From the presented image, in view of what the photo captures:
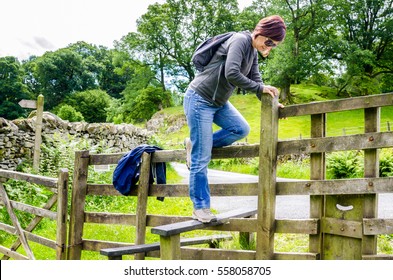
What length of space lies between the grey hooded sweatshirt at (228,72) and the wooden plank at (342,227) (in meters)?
1.14

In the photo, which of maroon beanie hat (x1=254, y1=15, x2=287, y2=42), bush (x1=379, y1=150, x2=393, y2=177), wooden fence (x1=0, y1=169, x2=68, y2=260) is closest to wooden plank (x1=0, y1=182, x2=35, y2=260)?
wooden fence (x1=0, y1=169, x2=68, y2=260)

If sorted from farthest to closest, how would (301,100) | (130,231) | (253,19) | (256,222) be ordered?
(253,19) → (301,100) → (130,231) → (256,222)

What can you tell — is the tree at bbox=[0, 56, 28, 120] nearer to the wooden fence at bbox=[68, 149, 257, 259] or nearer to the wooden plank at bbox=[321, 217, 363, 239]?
the wooden fence at bbox=[68, 149, 257, 259]

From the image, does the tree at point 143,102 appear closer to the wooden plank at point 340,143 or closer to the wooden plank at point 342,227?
the wooden plank at point 340,143

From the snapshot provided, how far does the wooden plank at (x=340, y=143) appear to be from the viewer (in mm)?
3000

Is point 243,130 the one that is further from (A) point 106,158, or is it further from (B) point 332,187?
(A) point 106,158

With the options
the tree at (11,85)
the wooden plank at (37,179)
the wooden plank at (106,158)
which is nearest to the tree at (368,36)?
the tree at (11,85)

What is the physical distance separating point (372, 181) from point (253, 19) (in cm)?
3855

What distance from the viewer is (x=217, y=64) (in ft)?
11.5

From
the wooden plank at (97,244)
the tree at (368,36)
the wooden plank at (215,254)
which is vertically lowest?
the wooden plank at (97,244)

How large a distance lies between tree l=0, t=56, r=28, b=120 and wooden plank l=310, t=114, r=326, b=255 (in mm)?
38285

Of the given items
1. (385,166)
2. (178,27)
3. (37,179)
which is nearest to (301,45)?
(178,27)

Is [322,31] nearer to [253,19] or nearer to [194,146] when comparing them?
[253,19]

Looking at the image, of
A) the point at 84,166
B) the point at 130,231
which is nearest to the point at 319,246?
the point at 84,166
